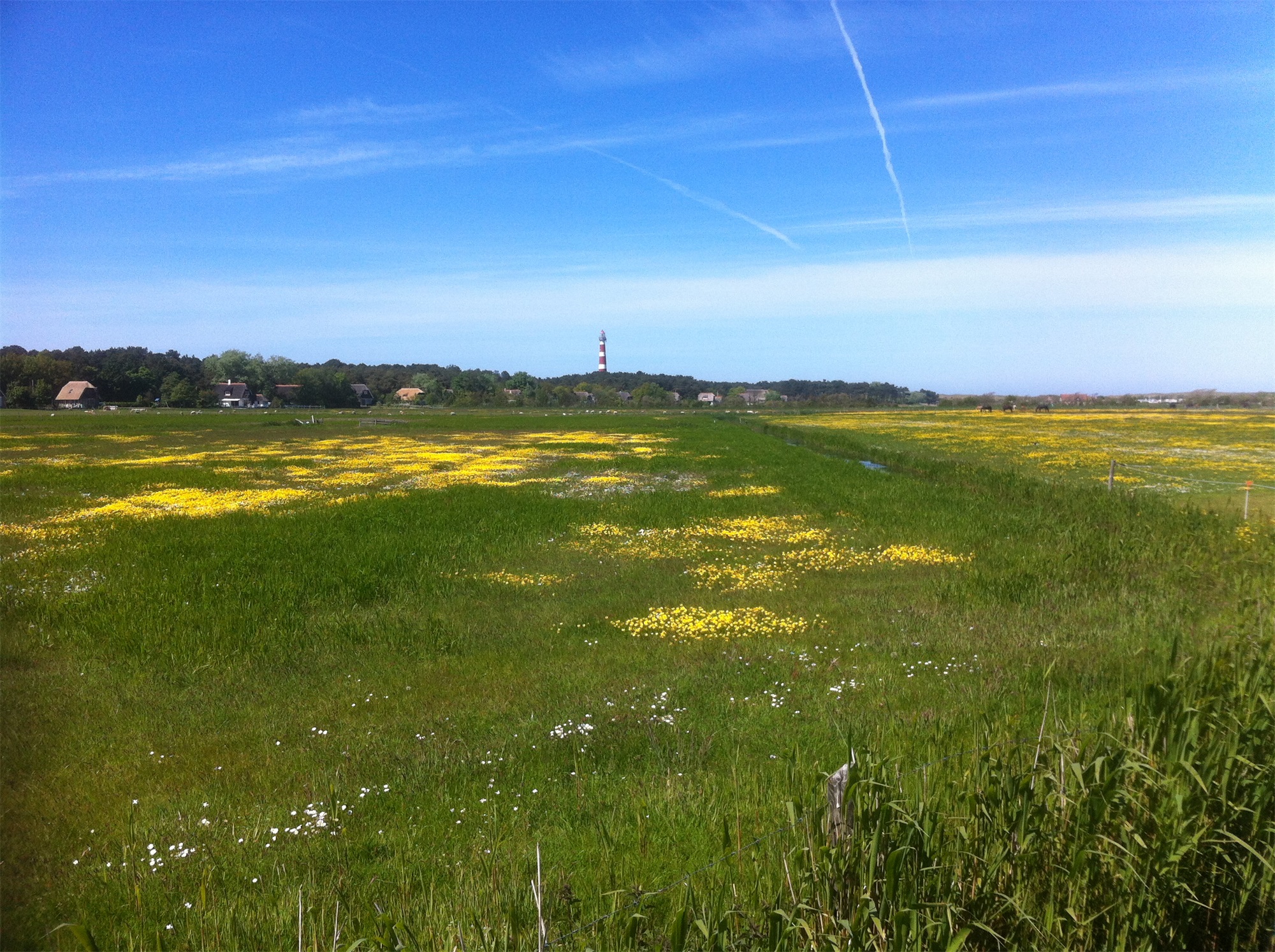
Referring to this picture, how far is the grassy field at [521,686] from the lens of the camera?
156 inches

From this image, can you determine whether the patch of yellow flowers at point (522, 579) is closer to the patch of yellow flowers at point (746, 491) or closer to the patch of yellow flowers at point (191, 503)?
the patch of yellow flowers at point (746, 491)

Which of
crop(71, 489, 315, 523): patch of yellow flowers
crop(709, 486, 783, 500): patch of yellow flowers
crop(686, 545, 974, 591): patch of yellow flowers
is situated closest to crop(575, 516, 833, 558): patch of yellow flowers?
crop(686, 545, 974, 591): patch of yellow flowers

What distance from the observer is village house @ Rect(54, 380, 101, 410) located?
56.2 metres

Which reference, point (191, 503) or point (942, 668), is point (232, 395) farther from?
point (942, 668)

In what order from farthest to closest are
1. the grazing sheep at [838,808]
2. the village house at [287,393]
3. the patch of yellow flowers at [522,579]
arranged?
the village house at [287,393] → the patch of yellow flowers at [522,579] → the grazing sheep at [838,808]

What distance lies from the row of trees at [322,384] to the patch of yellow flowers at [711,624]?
33.9ft

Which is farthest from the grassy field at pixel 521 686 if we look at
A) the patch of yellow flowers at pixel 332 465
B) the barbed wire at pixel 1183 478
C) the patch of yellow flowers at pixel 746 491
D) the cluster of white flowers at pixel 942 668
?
the barbed wire at pixel 1183 478

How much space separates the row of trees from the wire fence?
1229cm

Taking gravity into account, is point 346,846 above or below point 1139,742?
below

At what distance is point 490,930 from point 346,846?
7.25 feet

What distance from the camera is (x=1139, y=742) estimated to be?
13.0 feet

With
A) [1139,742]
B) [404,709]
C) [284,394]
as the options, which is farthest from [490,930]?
[284,394]

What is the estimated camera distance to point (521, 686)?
316 inches

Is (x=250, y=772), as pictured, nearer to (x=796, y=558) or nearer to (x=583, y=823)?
(x=583, y=823)
